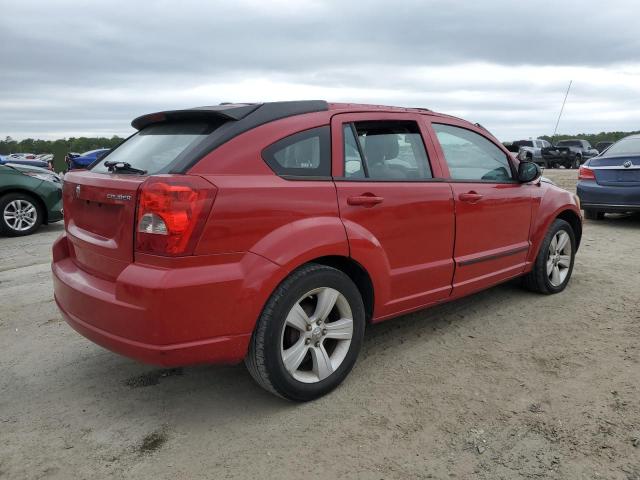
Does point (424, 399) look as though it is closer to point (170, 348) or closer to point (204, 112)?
point (170, 348)

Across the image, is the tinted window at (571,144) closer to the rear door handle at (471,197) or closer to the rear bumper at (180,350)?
the rear door handle at (471,197)

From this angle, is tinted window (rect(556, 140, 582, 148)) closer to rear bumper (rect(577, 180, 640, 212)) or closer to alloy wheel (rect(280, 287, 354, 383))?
rear bumper (rect(577, 180, 640, 212))

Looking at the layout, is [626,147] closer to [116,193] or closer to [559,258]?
[559,258]

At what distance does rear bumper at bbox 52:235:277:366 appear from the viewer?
2.33 meters

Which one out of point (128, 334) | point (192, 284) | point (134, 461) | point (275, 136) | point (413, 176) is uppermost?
point (275, 136)

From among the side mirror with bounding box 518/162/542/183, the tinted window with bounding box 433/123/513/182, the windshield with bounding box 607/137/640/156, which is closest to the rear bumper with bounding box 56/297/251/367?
the tinted window with bounding box 433/123/513/182

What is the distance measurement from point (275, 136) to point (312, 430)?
1497mm

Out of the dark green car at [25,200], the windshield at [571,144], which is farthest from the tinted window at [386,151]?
the windshield at [571,144]

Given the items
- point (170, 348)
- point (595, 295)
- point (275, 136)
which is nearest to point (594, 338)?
point (595, 295)

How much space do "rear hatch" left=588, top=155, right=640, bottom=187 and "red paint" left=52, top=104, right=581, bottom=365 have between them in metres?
6.12

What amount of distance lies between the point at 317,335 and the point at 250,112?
4.07 feet

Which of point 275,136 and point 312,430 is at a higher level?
point 275,136

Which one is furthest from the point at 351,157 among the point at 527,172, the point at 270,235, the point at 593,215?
the point at 593,215

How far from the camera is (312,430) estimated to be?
2.57 m
